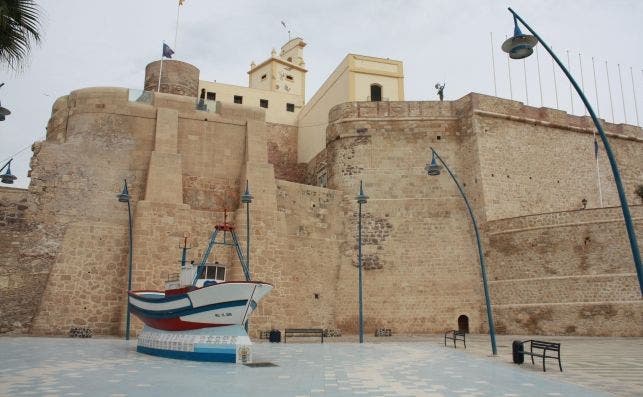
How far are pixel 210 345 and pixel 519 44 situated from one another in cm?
851

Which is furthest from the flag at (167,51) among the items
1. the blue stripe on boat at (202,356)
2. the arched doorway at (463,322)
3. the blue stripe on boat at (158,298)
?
the arched doorway at (463,322)

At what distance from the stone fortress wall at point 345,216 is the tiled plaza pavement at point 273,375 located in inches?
205

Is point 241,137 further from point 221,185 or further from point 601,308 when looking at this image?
point 601,308

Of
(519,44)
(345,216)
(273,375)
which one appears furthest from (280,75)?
(273,375)

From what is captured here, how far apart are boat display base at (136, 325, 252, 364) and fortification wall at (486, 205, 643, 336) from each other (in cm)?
1332

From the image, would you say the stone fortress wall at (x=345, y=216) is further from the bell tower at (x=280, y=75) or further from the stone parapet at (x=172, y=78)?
the bell tower at (x=280, y=75)

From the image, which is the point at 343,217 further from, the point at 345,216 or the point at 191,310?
the point at 191,310

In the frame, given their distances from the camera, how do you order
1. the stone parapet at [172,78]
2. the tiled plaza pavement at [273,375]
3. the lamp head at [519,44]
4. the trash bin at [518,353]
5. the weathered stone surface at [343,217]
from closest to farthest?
the tiled plaza pavement at [273,375]
the lamp head at [519,44]
the trash bin at [518,353]
the weathered stone surface at [343,217]
the stone parapet at [172,78]

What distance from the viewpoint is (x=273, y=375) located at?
8.70 m

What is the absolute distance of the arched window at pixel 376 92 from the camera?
27.1 meters

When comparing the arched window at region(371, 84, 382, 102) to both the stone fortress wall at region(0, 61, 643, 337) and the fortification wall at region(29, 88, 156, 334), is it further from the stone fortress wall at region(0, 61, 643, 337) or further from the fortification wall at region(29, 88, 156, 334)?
the fortification wall at region(29, 88, 156, 334)

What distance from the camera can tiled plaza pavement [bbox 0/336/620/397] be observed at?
7.03 m

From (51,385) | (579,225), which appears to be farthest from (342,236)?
(51,385)

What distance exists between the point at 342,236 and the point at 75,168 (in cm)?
1121
